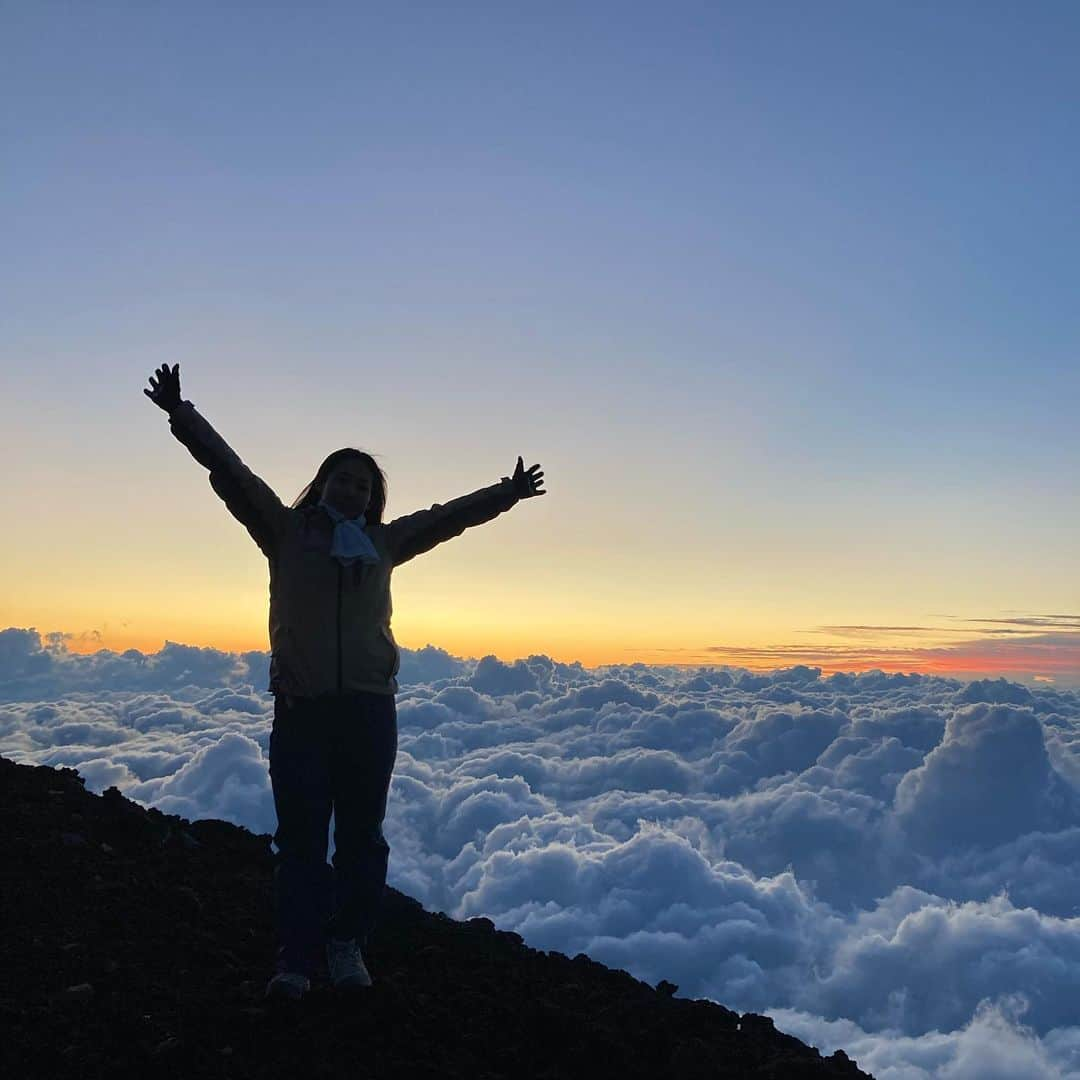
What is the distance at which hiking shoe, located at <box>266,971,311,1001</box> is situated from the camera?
5480 millimetres

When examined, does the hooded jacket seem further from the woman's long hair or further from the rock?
the rock

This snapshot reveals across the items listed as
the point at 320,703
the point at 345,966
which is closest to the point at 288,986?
the point at 345,966

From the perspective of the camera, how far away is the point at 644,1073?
5.09 meters

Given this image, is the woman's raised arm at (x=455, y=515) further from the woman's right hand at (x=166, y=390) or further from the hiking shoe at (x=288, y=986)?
the hiking shoe at (x=288, y=986)

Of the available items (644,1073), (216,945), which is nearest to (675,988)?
(644,1073)

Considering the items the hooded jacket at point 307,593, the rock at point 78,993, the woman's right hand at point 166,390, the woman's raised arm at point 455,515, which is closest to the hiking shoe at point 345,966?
the rock at point 78,993

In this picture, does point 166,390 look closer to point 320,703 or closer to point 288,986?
point 320,703

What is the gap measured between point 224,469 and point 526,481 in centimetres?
214

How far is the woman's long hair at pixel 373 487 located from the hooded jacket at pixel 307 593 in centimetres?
40

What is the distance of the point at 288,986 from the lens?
5.50 m

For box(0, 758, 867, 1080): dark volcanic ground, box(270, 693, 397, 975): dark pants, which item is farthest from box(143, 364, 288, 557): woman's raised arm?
box(0, 758, 867, 1080): dark volcanic ground

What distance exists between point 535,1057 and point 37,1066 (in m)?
2.63

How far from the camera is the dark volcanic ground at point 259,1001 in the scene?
482 cm

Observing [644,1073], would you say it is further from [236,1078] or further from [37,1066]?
[37,1066]
